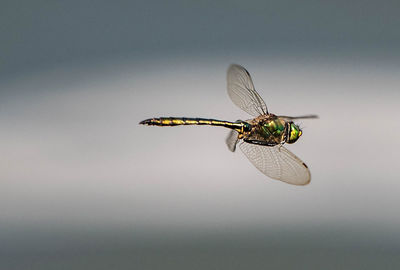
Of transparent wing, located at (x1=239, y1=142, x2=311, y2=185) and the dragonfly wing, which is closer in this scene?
transparent wing, located at (x1=239, y1=142, x2=311, y2=185)

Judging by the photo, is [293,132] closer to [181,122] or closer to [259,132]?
[259,132]

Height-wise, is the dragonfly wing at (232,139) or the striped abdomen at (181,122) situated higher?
the striped abdomen at (181,122)

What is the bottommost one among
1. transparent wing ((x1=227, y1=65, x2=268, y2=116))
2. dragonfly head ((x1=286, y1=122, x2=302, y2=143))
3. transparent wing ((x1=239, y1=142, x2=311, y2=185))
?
transparent wing ((x1=239, y1=142, x2=311, y2=185))

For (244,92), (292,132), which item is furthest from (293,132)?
(244,92)

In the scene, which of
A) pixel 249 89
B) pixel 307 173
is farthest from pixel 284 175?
pixel 249 89

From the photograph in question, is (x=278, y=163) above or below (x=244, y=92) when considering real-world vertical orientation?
below

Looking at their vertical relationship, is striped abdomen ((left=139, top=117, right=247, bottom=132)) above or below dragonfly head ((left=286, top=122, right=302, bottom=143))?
above
